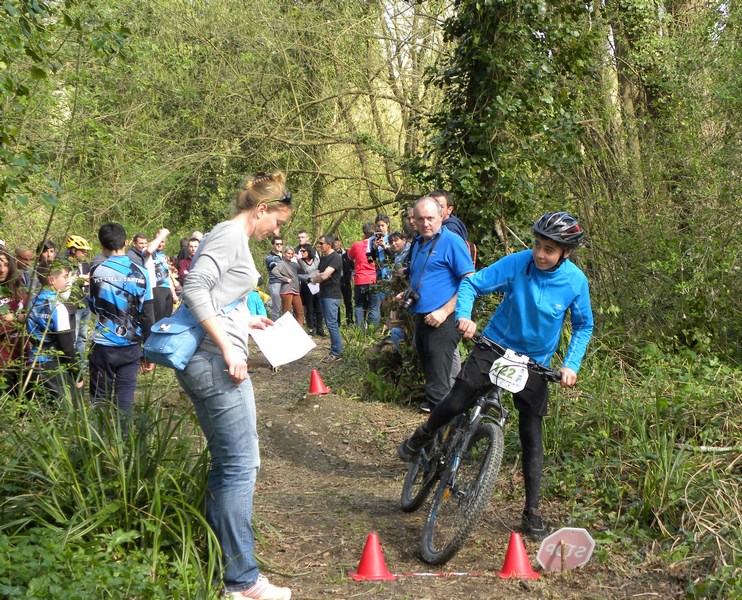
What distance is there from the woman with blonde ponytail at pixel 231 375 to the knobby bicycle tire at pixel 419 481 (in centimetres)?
154

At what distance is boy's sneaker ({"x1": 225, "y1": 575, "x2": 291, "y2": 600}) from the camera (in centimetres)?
401

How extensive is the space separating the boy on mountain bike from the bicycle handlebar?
0.05 metres

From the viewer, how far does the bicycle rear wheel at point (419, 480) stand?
543 cm

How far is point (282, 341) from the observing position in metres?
4.79

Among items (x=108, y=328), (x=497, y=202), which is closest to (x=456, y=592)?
(x=108, y=328)

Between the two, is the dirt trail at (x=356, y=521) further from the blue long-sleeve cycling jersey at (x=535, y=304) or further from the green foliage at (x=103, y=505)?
the blue long-sleeve cycling jersey at (x=535, y=304)

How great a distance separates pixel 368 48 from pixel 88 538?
45.7ft

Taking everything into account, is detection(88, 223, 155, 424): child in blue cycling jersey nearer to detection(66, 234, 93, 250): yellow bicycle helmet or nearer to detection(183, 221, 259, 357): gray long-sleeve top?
detection(66, 234, 93, 250): yellow bicycle helmet

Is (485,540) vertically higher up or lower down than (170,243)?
lower down

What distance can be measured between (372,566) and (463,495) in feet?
2.15

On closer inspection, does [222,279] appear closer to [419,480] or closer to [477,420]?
[477,420]

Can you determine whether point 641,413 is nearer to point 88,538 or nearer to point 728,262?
point 728,262

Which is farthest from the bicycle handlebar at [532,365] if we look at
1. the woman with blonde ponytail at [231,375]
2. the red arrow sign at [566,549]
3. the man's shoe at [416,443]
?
the woman with blonde ponytail at [231,375]

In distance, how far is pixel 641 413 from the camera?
633cm
